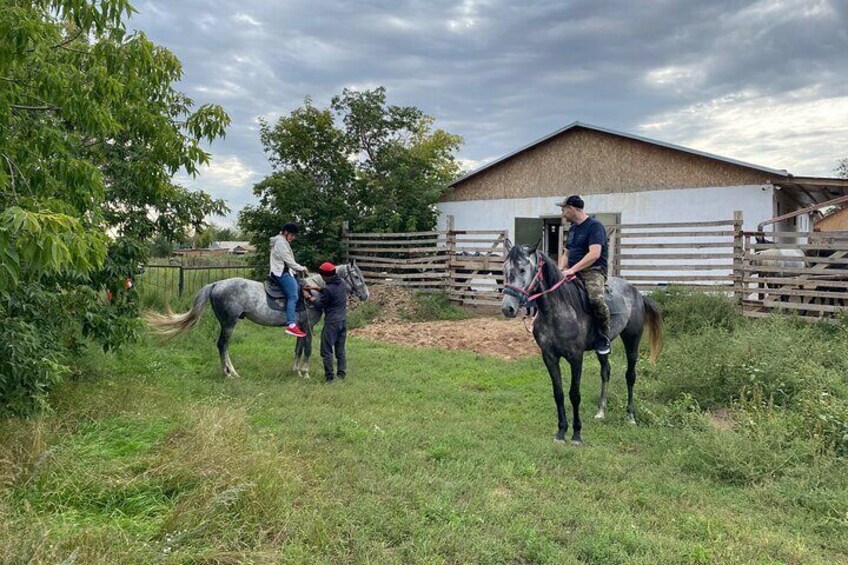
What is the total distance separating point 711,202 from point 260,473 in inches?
514

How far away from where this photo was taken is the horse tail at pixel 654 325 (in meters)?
7.05

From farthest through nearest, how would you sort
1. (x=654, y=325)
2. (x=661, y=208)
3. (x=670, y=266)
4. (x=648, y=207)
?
(x=648, y=207), (x=661, y=208), (x=670, y=266), (x=654, y=325)

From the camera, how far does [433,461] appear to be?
4.63 metres

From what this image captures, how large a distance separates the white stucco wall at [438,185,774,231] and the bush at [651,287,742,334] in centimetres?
342

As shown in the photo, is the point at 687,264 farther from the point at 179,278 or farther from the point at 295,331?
the point at 179,278

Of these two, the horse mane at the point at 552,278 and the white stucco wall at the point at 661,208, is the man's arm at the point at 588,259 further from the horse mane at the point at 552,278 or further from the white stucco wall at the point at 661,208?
the white stucco wall at the point at 661,208

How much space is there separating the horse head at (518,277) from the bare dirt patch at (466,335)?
475 centimetres

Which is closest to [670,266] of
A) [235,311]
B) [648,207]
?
[648,207]

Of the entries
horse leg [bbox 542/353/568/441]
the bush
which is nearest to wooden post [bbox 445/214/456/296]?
the bush

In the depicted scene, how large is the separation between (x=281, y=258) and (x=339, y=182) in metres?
10.2

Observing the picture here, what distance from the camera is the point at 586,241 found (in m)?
5.61

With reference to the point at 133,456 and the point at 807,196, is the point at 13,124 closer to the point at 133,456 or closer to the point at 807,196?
the point at 133,456

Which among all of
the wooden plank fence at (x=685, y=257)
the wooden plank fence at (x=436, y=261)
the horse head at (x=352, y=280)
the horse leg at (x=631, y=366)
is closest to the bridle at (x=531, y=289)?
the horse leg at (x=631, y=366)

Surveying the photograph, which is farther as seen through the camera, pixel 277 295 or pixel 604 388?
pixel 277 295
